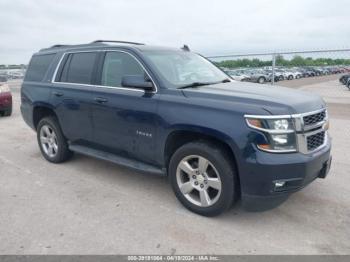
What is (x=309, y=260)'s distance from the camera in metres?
2.94

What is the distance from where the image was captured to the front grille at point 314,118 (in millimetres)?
3400

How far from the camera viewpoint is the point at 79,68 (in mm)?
5090

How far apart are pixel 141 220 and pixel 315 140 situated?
80.8 inches

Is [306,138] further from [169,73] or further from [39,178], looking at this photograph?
[39,178]

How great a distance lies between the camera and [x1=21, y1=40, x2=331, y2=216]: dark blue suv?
324cm

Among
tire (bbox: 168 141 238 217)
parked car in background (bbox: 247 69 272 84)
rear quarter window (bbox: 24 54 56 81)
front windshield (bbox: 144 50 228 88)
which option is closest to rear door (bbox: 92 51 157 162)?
front windshield (bbox: 144 50 228 88)

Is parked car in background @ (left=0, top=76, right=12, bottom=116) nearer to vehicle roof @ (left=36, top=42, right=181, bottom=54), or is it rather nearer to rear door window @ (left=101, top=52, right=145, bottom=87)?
vehicle roof @ (left=36, top=42, right=181, bottom=54)

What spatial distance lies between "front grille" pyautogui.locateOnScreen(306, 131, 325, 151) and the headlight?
0.84 feet

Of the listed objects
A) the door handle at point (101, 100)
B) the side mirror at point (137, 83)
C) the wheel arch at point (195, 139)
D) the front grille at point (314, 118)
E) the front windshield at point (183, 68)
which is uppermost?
the front windshield at point (183, 68)

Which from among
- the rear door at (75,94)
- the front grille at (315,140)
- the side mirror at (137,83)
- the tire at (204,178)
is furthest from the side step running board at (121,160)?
the front grille at (315,140)

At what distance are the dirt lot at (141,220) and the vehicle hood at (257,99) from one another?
123 cm

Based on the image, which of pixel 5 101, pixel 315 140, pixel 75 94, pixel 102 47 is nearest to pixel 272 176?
pixel 315 140

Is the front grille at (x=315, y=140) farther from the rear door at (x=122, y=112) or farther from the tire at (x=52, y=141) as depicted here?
the tire at (x=52, y=141)

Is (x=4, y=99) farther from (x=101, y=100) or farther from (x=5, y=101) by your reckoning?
(x=101, y=100)
